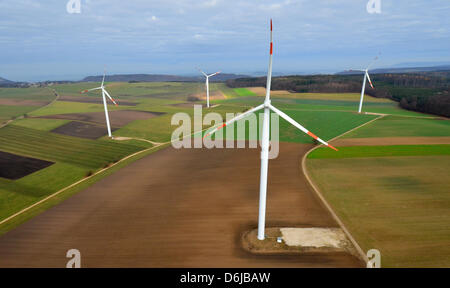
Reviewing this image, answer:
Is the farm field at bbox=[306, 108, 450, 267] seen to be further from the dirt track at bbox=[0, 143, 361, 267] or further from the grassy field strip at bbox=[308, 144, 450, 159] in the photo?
the dirt track at bbox=[0, 143, 361, 267]

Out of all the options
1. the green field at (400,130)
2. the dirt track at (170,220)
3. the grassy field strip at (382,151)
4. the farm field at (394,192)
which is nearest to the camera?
the dirt track at (170,220)

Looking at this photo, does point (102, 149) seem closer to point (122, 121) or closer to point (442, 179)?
point (122, 121)

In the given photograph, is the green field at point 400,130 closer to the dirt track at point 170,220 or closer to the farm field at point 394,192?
the farm field at point 394,192

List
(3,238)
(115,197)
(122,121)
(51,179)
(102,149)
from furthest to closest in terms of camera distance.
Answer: (122,121) < (102,149) < (51,179) < (115,197) < (3,238)

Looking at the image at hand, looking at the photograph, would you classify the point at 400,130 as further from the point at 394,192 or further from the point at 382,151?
the point at 394,192

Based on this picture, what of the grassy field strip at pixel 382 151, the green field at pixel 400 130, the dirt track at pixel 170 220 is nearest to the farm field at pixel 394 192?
the grassy field strip at pixel 382 151

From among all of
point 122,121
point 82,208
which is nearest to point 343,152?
point 82,208

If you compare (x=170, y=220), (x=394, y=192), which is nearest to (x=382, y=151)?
(x=394, y=192)

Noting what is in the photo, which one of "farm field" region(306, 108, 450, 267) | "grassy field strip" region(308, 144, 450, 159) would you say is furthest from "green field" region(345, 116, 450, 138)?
"grassy field strip" region(308, 144, 450, 159)
